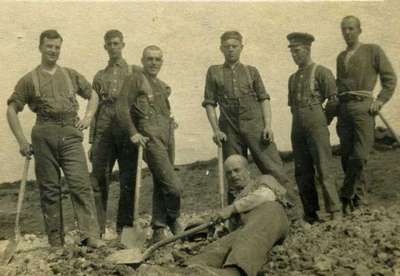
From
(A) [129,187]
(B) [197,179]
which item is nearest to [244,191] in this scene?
(A) [129,187]

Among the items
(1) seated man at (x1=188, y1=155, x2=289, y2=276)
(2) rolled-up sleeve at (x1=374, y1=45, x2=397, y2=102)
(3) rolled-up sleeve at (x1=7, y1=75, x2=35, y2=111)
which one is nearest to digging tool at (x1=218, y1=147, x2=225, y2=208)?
(1) seated man at (x1=188, y1=155, x2=289, y2=276)

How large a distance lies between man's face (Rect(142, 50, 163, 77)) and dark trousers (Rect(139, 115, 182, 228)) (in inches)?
21.4

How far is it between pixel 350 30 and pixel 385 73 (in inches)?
26.3

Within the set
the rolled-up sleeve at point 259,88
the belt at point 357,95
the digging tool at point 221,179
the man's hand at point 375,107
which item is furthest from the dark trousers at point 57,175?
the man's hand at point 375,107

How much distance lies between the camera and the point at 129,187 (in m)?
7.70

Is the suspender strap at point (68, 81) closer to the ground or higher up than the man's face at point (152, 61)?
closer to the ground

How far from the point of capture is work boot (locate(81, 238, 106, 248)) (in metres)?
6.70

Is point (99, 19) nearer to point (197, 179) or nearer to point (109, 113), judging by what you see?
point (109, 113)

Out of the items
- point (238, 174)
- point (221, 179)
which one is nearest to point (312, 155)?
point (221, 179)

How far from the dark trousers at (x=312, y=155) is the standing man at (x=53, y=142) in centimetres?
250

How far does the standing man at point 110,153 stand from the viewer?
763cm

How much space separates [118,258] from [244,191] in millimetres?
1354

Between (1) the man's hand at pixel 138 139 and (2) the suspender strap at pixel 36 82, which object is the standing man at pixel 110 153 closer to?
(1) the man's hand at pixel 138 139

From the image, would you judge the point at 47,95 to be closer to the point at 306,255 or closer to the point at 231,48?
the point at 231,48
